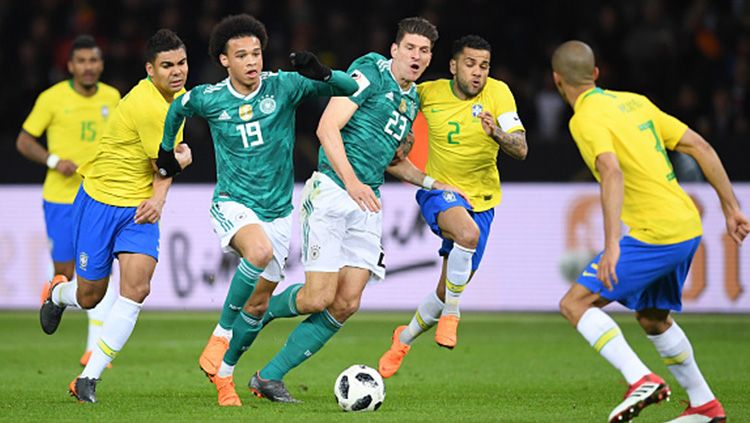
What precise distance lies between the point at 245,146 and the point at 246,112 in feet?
0.72

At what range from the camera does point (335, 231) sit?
27.8 feet

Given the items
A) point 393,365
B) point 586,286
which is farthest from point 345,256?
point 586,286

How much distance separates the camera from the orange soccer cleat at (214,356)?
26.7 feet

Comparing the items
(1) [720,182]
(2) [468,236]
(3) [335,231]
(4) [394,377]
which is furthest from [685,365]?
(4) [394,377]

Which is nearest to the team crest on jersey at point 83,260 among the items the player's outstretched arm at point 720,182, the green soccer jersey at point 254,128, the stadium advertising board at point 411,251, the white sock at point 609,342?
the green soccer jersey at point 254,128

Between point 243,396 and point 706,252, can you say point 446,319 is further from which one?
point 706,252

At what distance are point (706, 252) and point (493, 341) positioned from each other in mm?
3303

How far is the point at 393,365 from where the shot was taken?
32.2 ft

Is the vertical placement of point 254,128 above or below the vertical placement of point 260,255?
above

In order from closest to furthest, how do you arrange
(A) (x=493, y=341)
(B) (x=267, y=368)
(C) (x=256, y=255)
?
(C) (x=256, y=255)
(B) (x=267, y=368)
(A) (x=493, y=341)

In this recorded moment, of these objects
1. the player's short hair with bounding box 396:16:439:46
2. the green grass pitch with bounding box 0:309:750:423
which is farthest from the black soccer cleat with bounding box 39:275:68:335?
the player's short hair with bounding box 396:16:439:46

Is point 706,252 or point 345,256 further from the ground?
point 345,256

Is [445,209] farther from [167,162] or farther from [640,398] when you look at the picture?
[640,398]

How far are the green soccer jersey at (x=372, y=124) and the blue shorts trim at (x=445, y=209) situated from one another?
0.90m
